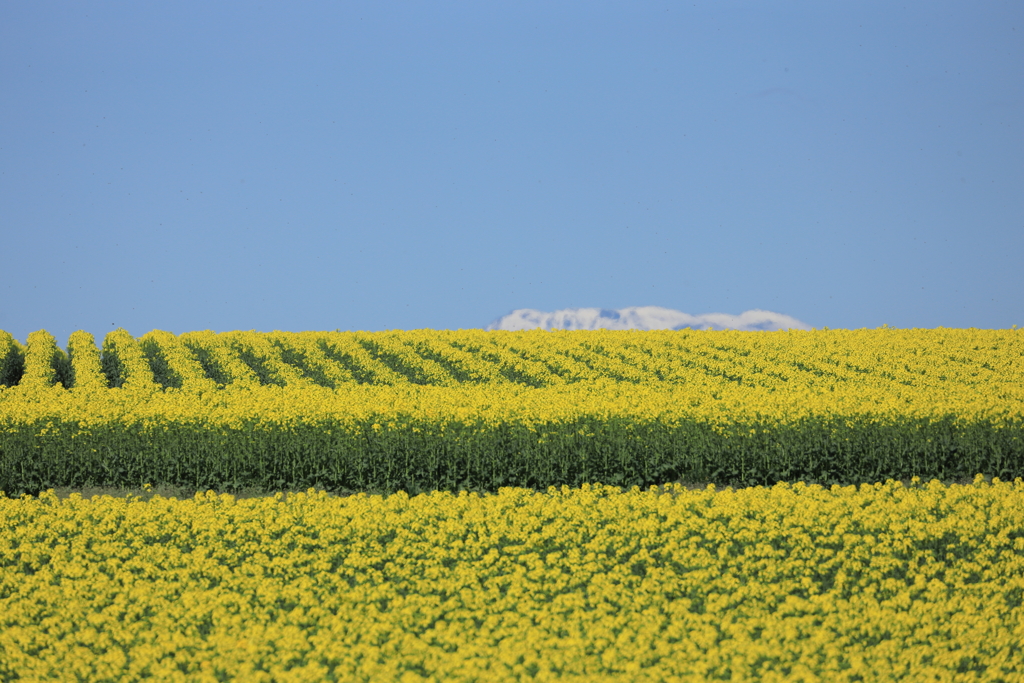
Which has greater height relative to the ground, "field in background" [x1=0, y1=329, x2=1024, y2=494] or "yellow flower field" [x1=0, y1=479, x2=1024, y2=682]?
"field in background" [x1=0, y1=329, x2=1024, y2=494]

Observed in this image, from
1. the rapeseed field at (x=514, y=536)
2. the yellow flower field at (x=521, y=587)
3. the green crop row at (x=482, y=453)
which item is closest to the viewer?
the yellow flower field at (x=521, y=587)

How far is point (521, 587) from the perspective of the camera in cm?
728

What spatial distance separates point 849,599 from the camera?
7.23 metres

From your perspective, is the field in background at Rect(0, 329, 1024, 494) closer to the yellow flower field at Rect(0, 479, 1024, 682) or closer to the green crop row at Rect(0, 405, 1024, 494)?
the green crop row at Rect(0, 405, 1024, 494)

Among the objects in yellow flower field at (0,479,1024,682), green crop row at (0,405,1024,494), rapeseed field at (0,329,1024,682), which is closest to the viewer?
yellow flower field at (0,479,1024,682)

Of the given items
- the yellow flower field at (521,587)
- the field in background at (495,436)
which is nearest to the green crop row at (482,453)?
the field in background at (495,436)

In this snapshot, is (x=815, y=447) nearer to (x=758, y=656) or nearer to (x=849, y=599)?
(x=849, y=599)

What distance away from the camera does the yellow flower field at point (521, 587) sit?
611 centimetres

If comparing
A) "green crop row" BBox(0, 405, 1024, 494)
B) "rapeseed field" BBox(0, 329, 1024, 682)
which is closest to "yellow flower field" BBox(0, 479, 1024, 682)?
"rapeseed field" BBox(0, 329, 1024, 682)

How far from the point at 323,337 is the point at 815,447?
18876 mm

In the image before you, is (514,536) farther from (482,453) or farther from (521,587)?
(482,453)

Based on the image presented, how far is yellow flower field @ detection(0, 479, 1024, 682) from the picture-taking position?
20.0ft

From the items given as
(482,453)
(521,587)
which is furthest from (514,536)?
(482,453)

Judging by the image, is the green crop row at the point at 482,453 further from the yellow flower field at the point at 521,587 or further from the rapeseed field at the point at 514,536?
the yellow flower field at the point at 521,587
